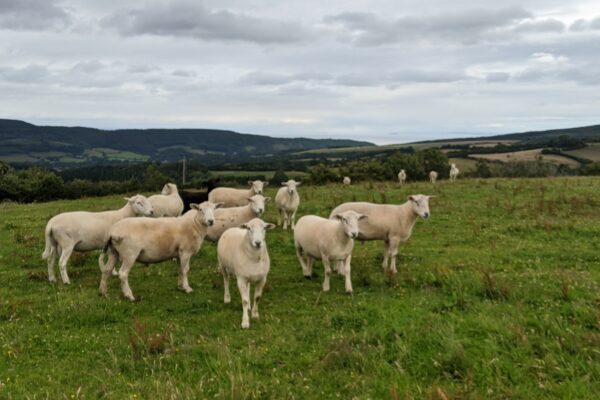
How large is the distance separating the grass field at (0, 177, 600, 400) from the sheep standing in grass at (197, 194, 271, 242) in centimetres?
90

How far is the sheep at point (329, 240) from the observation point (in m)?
10.4

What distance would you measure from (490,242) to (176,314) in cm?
999

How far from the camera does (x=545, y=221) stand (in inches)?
647

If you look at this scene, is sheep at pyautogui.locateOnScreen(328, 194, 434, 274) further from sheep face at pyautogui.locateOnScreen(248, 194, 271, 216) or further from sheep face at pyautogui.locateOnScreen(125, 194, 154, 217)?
sheep face at pyautogui.locateOnScreen(125, 194, 154, 217)

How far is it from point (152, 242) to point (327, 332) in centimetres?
495

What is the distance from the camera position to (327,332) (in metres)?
7.68

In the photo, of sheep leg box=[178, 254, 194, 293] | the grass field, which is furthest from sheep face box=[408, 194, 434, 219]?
sheep leg box=[178, 254, 194, 293]

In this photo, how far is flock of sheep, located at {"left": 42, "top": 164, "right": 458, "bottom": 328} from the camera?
30.4 feet

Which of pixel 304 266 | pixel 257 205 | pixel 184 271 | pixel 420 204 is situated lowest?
pixel 304 266

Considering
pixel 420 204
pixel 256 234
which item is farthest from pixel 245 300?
pixel 420 204

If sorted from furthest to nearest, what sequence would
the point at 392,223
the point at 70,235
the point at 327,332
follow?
the point at 392,223
the point at 70,235
the point at 327,332

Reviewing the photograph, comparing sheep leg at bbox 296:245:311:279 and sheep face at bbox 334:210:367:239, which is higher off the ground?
sheep face at bbox 334:210:367:239

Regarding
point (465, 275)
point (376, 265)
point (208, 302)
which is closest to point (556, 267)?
point (465, 275)

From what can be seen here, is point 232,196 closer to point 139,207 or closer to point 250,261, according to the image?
point 139,207
